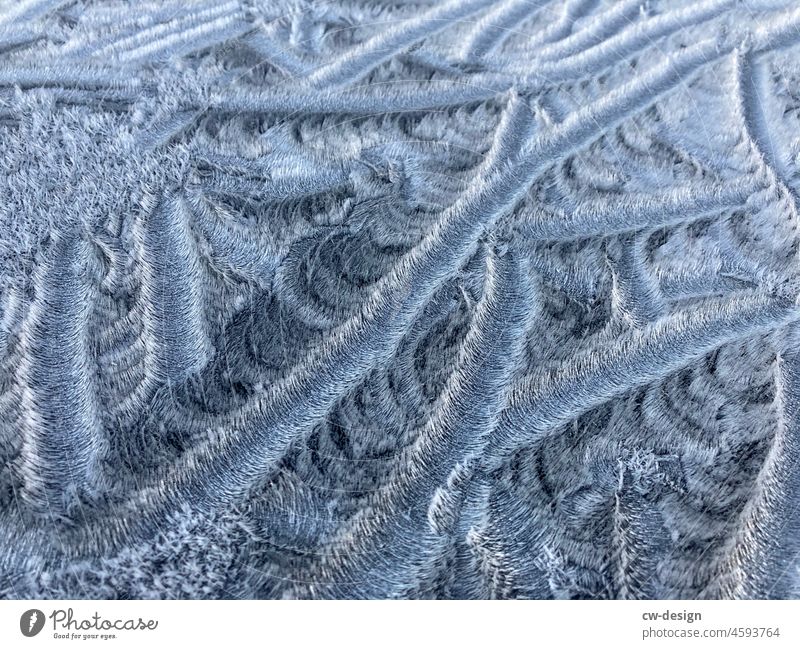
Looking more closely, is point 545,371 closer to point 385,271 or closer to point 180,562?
point 385,271

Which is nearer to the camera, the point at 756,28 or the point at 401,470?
the point at 401,470

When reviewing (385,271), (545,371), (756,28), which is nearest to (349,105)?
(385,271)

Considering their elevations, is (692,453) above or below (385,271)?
below
